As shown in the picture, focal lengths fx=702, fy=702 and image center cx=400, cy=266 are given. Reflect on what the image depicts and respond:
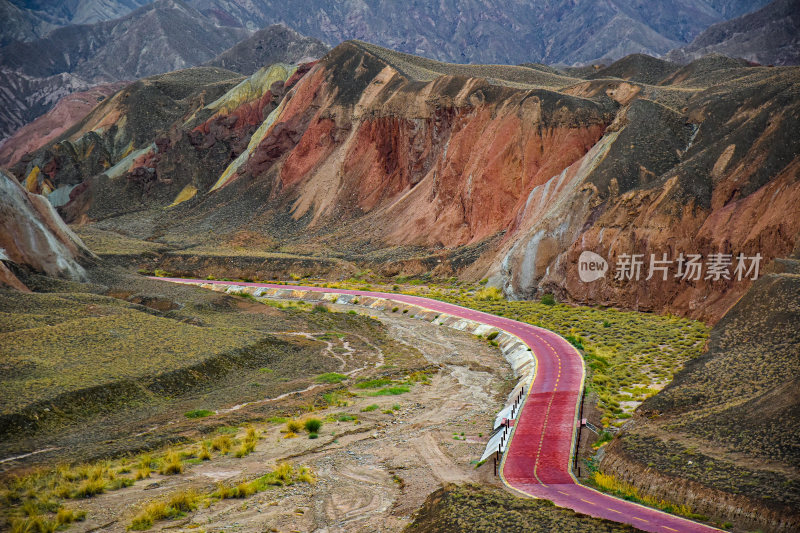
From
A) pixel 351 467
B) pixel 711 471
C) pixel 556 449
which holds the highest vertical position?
pixel 711 471

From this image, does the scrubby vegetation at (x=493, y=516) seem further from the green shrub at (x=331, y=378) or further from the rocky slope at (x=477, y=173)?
the rocky slope at (x=477, y=173)

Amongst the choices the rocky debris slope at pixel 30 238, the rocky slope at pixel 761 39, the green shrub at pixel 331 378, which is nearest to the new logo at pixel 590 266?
the green shrub at pixel 331 378

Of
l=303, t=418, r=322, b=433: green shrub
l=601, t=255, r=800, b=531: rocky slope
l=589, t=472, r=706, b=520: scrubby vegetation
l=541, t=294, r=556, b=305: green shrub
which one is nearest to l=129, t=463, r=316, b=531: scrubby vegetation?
l=303, t=418, r=322, b=433: green shrub

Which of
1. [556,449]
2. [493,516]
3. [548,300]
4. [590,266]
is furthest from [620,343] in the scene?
[493,516]

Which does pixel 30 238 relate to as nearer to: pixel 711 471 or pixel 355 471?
pixel 355 471

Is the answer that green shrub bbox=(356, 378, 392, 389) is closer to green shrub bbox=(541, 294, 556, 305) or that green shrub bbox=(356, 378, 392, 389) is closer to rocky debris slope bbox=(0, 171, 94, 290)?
green shrub bbox=(541, 294, 556, 305)

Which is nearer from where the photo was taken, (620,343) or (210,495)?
(210,495)

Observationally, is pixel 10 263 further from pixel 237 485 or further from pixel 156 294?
pixel 237 485
